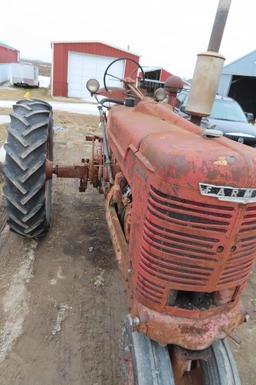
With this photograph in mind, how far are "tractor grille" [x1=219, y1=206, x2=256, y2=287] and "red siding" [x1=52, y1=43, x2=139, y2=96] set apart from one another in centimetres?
1753

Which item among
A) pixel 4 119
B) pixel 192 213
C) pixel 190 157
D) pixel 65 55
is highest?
pixel 190 157

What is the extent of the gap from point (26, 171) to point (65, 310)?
1.22 metres

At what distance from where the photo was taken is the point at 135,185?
1.93 meters

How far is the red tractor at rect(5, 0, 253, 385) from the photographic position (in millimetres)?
1519

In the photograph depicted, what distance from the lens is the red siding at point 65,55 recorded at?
18.0m

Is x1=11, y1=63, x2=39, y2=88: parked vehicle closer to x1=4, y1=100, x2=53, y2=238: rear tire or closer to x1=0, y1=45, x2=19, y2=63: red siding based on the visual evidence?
x1=0, y1=45, x2=19, y2=63: red siding

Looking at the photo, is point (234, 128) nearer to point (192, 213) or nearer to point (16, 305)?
point (16, 305)

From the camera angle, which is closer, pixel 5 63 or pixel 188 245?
pixel 188 245

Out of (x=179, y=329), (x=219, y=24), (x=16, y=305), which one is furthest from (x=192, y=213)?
(x=16, y=305)

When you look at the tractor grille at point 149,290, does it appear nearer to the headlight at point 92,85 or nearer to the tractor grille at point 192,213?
Result: the tractor grille at point 192,213

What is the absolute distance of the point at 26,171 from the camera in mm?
3160

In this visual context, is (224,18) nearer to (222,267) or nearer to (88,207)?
(222,267)

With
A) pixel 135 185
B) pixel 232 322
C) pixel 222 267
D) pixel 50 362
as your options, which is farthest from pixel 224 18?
pixel 50 362

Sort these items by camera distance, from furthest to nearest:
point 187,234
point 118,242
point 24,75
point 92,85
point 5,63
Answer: point 5,63
point 24,75
point 92,85
point 118,242
point 187,234
